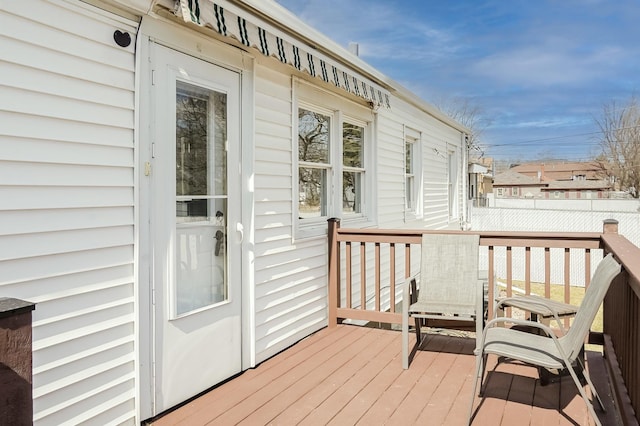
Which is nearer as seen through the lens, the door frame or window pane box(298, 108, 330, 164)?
the door frame

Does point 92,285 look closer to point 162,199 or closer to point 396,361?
point 162,199

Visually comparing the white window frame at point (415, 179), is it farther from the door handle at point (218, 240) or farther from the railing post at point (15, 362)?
the railing post at point (15, 362)

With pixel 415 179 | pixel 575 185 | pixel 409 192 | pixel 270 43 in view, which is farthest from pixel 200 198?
pixel 575 185

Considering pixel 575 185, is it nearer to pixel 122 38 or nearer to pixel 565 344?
pixel 565 344

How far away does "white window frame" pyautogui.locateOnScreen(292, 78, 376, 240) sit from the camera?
422cm

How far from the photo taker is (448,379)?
3256 millimetres

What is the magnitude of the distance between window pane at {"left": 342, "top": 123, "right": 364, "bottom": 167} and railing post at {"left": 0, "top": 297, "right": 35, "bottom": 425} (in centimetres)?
401

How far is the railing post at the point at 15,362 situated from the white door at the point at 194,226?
3.25 ft

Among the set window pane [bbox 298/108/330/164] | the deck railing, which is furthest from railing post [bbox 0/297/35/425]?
window pane [bbox 298/108/330/164]

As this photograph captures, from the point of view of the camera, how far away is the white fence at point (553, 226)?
41.8 feet

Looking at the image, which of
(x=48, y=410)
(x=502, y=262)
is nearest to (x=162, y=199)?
(x=48, y=410)

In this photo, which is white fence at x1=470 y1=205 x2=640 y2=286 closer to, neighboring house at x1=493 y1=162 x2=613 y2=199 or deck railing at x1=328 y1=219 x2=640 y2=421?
deck railing at x1=328 y1=219 x2=640 y2=421

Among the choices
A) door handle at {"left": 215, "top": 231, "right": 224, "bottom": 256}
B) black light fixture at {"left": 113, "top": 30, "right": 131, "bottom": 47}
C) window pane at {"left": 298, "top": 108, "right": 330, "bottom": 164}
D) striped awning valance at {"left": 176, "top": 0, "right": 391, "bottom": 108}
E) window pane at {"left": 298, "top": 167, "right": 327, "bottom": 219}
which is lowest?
door handle at {"left": 215, "top": 231, "right": 224, "bottom": 256}

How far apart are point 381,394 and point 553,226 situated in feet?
46.3
